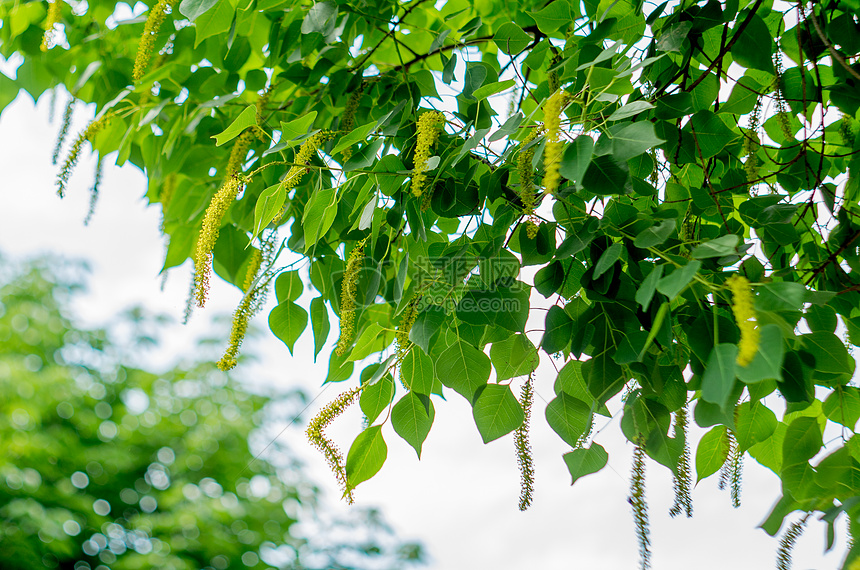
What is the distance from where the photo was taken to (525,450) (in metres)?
0.79

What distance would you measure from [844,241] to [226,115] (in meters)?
1.11

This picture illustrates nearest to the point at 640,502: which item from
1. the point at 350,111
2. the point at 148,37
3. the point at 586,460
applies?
the point at 586,460

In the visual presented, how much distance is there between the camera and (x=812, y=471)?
761 mm

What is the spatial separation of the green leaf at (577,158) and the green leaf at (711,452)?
21.0 inches

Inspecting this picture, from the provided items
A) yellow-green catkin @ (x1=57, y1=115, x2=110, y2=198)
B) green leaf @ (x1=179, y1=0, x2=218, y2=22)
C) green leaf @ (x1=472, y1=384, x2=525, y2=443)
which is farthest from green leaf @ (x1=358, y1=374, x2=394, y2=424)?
yellow-green catkin @ (x1=57, y1=115, x2=110, y2=198)

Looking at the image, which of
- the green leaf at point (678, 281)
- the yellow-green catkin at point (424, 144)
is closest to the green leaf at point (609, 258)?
the green leaf at point (678, 281)

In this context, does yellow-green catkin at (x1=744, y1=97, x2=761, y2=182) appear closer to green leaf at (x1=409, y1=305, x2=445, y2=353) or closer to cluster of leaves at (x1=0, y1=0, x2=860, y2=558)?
cluster of leaves at (x1=0, y1=0, x2=860, y2=558)

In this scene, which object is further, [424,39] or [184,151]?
[424,39]

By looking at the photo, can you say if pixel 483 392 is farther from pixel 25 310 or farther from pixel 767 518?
pixel 25 310

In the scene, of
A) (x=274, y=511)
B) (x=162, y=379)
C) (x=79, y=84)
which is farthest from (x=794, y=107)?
(x=162, y=379)

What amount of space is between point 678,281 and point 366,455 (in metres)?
0.49

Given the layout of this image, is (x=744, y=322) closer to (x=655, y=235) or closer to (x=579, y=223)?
(x=655, y=235)

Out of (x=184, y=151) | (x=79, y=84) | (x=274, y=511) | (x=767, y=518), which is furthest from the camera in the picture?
(x=274, y=511)

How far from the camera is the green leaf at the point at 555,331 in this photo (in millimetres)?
779
